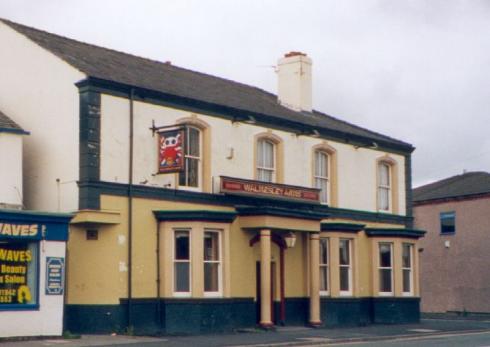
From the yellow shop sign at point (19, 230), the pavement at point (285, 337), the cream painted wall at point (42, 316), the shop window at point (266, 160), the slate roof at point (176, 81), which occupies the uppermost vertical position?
the slate roof at point (176, 81)

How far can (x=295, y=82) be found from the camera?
36.2 m

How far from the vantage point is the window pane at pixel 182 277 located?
88.8ft

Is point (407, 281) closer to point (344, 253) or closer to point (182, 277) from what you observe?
point (344, 253)

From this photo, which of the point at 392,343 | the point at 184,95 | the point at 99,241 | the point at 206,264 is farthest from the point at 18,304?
the point at 392,343

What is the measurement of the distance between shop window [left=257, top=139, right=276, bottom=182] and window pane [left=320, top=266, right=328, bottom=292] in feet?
13.0

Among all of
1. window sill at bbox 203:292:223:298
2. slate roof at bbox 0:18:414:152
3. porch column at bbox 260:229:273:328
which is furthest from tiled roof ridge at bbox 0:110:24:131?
porch column at bbox 260:229:273:328

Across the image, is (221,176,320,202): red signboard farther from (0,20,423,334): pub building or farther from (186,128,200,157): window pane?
(186,128,200,157): window pane

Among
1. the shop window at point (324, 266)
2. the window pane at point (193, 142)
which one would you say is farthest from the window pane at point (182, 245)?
the shop window at point (324, 266)

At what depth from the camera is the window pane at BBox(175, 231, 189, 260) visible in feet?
89.4

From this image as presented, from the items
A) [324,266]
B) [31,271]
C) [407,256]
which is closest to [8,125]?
[31,271]

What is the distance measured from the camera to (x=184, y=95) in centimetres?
2806

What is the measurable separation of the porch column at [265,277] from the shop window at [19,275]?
7566 mm

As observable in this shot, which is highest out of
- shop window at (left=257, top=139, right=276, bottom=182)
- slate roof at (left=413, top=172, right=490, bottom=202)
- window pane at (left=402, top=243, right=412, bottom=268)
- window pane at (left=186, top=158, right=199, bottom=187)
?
slate roof at (left=413, top=172, right=490, bottom=202)

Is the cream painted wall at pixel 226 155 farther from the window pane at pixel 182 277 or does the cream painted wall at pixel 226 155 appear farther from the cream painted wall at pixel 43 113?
the window pane at pixel 182 277
